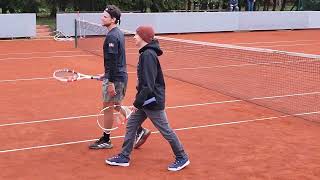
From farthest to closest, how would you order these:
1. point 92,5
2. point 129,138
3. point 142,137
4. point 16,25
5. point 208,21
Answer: point 92,5 → point 208,21 → point 16,25 → point 142,137 → point 129,138

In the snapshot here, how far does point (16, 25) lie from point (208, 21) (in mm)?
10687

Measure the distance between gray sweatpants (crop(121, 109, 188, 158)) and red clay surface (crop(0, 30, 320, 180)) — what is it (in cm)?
25

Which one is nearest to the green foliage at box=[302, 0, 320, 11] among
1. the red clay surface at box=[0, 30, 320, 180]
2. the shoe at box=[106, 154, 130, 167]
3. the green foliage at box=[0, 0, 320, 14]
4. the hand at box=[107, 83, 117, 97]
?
the green foliage at box=[0, 0, 320, 14]

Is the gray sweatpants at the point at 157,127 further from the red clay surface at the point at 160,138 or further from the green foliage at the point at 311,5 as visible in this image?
the green foliage at the point at 311,5

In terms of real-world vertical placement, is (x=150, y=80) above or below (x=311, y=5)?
below

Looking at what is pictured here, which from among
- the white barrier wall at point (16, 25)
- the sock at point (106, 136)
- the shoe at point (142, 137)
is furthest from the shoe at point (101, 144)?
the white barrier wall at point (16, 25)

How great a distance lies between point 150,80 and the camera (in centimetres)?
567

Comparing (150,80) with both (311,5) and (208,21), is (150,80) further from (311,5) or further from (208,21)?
(311,5)

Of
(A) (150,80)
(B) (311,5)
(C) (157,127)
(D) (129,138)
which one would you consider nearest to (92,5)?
(B) (311,5)

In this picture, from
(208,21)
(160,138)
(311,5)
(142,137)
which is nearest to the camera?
(142,137)

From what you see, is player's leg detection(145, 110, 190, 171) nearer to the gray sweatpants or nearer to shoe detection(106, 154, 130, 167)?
the gray sweatpants

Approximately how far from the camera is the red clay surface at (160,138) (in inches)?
243

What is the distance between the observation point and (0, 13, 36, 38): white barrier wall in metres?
23.0

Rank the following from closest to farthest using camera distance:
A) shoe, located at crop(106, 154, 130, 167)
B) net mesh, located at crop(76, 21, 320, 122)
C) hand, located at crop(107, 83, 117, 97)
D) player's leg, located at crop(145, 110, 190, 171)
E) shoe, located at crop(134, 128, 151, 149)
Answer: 1. player's leg, located at crop(145, 110, 190, 171)
2. shoe, located at crop(106, 154, 130, 167)
3. hand, located at crop(107, 83, 117, 97)
4. shoe, located at crop(134, 128, 151, 149)
5. net mesh, located at crop(76, 21, 320, 122)
